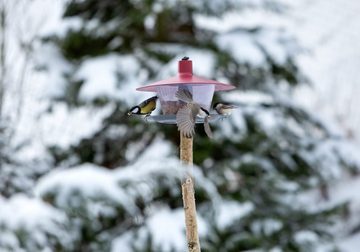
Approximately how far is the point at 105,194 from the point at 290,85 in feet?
6.19

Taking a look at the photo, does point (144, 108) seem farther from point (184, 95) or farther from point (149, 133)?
point (149, 133)

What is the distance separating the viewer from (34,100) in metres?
4.31

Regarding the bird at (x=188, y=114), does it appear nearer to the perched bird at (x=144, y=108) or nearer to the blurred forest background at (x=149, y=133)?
the perched bird at (x=144, y=108)

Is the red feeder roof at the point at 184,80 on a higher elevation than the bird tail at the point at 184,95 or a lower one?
higher

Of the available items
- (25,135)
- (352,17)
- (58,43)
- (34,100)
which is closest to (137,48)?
(58,43)

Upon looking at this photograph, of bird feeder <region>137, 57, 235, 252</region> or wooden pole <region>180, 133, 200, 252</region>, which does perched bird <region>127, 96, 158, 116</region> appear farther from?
wooden pole <region>180, 133, 200, 252</region>

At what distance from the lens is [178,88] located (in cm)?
133

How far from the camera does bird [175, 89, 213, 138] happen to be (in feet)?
3.97

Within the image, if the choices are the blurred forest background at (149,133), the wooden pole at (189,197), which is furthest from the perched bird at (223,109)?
the blurred forest background at (149,133)

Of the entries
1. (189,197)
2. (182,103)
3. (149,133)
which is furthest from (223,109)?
(149,133)

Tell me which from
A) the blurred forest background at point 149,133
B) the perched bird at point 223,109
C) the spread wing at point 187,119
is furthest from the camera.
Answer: the blurred forest background at point 149,133

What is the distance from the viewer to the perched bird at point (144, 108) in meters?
1.34

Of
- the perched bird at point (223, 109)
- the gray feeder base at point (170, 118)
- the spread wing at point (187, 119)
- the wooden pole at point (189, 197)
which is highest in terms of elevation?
the perched bird at point (223, 109)

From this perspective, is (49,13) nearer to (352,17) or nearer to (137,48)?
(137,48)
